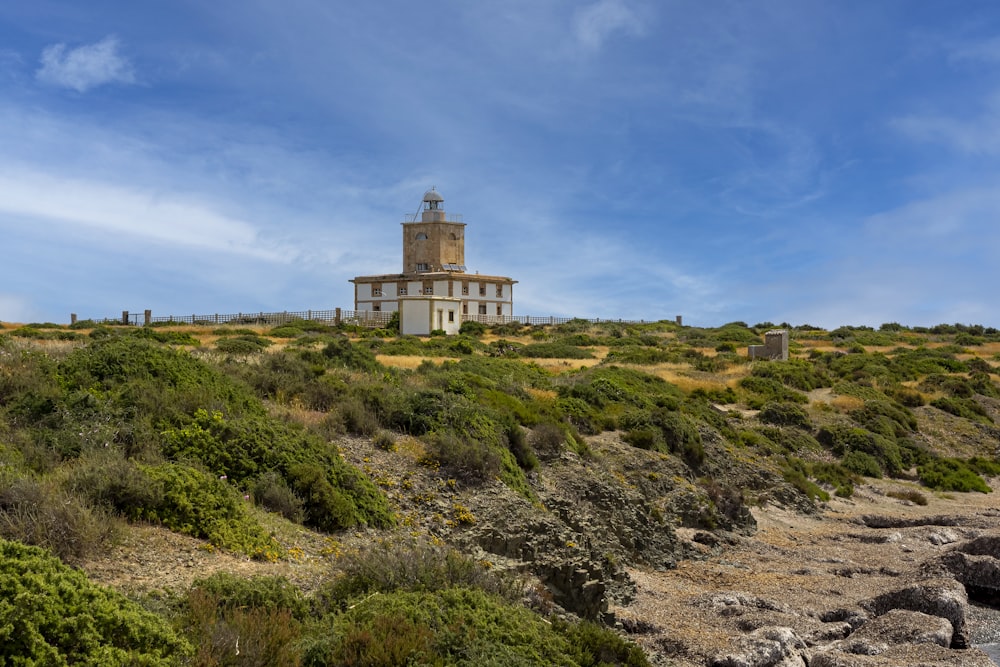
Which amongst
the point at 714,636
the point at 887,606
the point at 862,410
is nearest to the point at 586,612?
the point at 714,636

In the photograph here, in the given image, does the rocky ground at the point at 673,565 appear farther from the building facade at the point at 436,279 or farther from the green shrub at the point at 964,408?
the building facade at the point at 436,279

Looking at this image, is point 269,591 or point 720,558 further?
Result: point 720,558

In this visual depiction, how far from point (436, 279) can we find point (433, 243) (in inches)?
223

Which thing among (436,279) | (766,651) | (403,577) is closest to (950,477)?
(766,651)

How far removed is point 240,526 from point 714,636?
676 cm

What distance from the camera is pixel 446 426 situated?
1606 cm

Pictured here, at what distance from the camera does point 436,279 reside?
7181cm

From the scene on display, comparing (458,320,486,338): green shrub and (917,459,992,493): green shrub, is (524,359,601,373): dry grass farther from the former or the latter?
(458,320,486,338): green shrub

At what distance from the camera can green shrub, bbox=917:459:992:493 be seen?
27906 mm

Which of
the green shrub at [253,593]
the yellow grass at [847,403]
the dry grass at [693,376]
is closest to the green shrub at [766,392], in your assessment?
the dry grass at [693,376]

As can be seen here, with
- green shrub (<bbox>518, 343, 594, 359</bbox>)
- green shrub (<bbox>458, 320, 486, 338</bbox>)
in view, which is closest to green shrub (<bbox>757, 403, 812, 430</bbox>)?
green shrub (<bbox>518, 343, 594, 359</bbox>)

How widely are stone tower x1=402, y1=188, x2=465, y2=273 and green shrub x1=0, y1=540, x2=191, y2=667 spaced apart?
69.4 m

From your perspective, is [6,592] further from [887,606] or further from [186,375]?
[887,606]

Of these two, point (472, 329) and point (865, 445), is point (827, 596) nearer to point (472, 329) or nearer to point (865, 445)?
point (865, 445)
